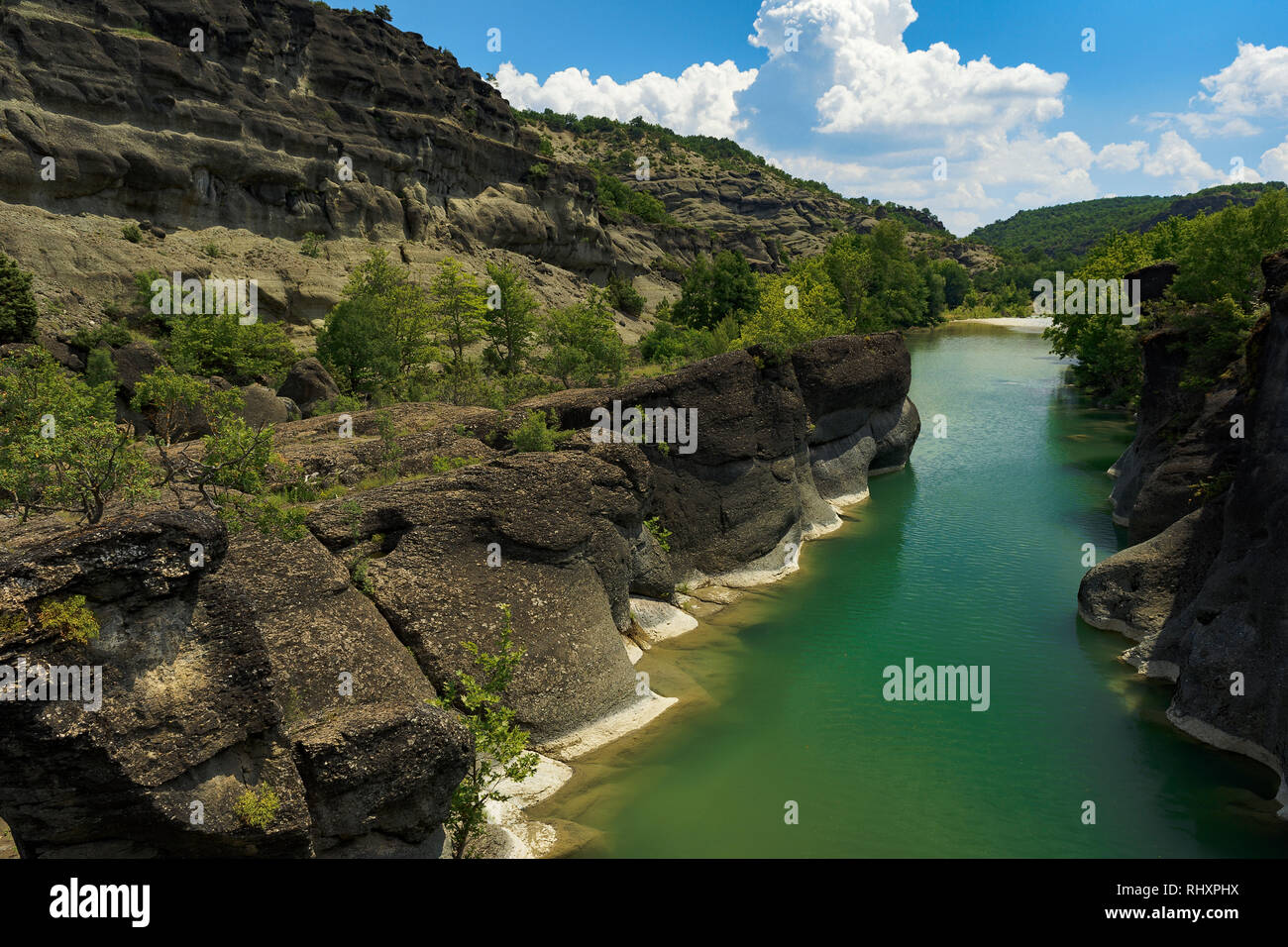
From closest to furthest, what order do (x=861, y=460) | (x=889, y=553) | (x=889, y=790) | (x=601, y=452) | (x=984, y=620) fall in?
(x=889, y=790) < (x=601, y=452) < (x=984, y=620) < (x=889, y=553) < (x=861, y=460)

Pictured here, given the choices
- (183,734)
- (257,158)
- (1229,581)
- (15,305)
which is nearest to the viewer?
(183,734)

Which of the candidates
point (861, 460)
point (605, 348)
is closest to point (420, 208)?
point (605, 348)

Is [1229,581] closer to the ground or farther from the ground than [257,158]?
closer to the ground

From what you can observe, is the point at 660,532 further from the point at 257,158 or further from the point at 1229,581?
the point at 257,158

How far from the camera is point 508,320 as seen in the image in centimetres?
4144

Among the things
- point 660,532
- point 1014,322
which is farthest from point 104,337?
point 1014,322

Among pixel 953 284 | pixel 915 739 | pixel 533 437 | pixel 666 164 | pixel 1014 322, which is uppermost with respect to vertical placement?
pixel 666 164

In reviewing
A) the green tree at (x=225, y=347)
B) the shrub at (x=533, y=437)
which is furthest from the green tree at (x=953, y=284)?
the shrub at (x=533, y=437)

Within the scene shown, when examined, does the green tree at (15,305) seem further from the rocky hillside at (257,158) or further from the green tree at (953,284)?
the green tree at (953,284)

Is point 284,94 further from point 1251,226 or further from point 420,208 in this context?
point 1251,226

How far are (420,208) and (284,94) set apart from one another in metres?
11.7

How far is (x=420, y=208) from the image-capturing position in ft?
200

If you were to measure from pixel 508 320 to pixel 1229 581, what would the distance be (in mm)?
33330

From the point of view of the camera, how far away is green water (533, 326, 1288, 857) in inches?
562
